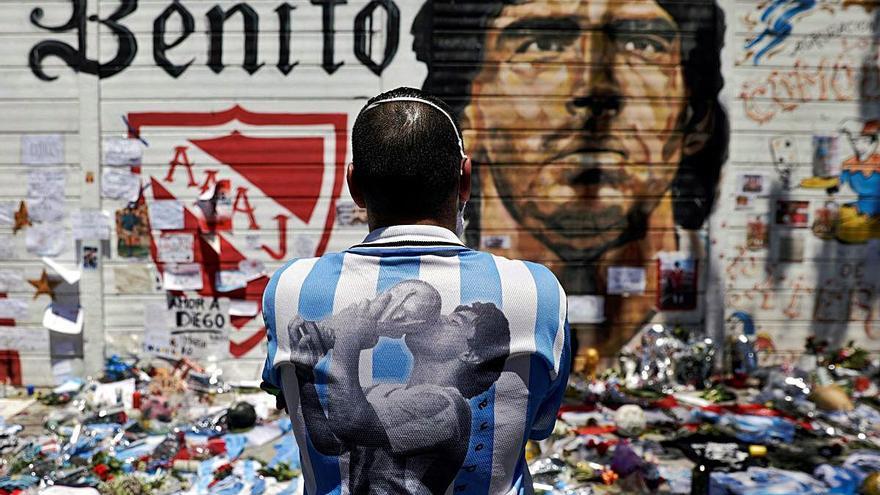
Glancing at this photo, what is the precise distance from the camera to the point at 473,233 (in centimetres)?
630

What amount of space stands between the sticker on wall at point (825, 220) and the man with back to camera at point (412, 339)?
18.5ft

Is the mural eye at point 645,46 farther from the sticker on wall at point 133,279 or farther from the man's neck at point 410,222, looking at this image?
the man's neck at point 410,222

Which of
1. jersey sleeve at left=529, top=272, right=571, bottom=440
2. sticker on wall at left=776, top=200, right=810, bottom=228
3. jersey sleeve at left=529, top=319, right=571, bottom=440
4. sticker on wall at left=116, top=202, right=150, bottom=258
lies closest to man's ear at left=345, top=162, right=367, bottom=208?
jersey sleeve at left=529, top=272, right=571, bottom=440

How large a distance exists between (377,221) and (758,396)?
529cm

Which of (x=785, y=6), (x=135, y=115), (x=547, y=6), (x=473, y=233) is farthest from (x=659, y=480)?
(x=135, y=115)

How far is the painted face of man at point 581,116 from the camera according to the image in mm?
6168

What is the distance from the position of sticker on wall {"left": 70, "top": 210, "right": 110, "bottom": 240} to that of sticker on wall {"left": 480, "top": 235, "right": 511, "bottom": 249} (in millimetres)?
3179

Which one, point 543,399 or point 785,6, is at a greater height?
point 785,6

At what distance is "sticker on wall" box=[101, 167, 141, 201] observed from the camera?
239 inches

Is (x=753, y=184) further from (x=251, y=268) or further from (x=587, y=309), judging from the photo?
(x=251, y=268)

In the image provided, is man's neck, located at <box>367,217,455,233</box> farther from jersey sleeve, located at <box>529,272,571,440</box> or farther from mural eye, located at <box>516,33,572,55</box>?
mural eye, located at <box>516,33,572,55</box>

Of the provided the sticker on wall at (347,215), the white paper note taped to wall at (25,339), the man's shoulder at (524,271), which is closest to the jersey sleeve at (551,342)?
the man's shoulder at (524,271)

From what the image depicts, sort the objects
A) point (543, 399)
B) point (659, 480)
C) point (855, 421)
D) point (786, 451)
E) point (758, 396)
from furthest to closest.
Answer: point (758, 396), point (855, 421), point (786, 451), point (659, 480), point (543, 399)

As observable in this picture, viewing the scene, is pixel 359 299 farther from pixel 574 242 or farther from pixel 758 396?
pixel 758 396
